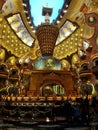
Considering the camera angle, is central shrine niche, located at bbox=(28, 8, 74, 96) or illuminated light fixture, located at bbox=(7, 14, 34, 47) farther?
illuminated light fixture, located at bbox=(7, 14, 34, 47)

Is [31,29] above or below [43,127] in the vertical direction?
above

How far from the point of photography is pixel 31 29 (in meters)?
21.9

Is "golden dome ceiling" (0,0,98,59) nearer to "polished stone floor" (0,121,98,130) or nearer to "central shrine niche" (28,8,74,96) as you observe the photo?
"central shrine niche" (28,8,74,96)

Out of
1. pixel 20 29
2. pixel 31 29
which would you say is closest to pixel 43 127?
pixel 20 29

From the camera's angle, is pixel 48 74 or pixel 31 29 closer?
pixel 48 74

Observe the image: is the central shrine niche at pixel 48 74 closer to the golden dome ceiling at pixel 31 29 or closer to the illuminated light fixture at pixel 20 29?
the golden dome ceiling at pixel 31 29

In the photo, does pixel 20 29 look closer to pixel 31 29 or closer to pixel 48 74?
pixel 31 29

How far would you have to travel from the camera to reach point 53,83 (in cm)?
1444

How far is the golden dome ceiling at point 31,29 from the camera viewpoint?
63.1ft

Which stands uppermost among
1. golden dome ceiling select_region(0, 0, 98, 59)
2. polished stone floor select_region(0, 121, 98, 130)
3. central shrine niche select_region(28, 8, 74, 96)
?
golden dome ceiling select_region(0, 0, 98, 59)

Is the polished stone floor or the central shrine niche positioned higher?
the central shrine niche

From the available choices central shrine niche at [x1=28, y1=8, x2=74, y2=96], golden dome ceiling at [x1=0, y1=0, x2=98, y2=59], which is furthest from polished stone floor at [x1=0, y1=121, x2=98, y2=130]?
golden dome ceiling at [x1=0, y1=0, x2=98, y2=59]

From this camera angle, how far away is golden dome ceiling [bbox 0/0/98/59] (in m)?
19.2

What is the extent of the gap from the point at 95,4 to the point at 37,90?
8.64 meters
